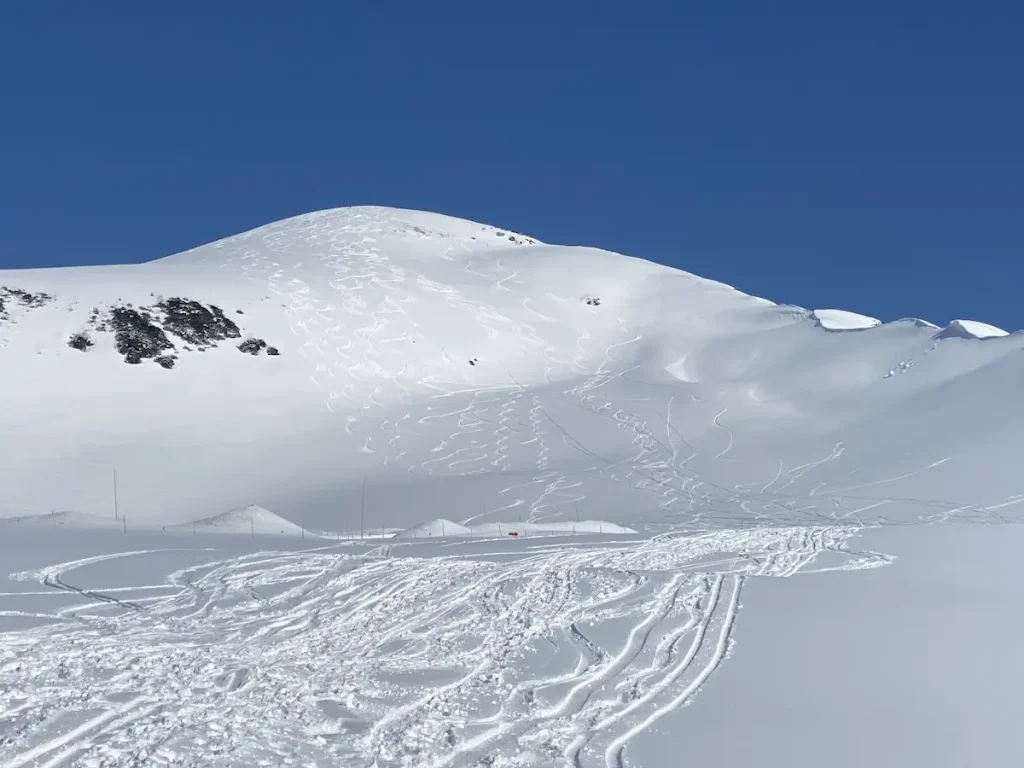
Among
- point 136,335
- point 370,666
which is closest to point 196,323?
point 136,335

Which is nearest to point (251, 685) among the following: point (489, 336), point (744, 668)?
point (744, 668)

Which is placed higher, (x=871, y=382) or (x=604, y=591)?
(x=871, y=382)

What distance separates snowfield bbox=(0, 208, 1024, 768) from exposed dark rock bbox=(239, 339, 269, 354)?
25cm

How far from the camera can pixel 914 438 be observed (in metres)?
35.2

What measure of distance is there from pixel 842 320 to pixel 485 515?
31.2 metres

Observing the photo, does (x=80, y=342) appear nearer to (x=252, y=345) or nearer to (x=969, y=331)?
(x=252, y=345)

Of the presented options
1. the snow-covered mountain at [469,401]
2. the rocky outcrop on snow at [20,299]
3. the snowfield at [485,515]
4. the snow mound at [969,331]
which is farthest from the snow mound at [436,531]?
the snow mound at [969,331]

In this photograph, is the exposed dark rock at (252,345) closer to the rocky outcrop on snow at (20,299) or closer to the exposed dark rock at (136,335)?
the exposed dark rock at (136,335)

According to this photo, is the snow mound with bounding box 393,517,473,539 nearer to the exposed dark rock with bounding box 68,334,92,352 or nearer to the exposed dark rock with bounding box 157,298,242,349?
the exposed dark rock with bounding box 68,334,92,352

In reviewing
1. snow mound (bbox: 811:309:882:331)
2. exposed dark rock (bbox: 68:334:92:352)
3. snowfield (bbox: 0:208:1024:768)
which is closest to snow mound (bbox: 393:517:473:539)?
snowfield (bbox: 0:208:1024:768)

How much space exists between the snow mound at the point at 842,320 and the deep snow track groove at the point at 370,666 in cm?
3833

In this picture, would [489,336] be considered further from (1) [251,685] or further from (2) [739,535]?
(1) [251,685]

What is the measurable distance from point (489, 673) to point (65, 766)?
3850 mm

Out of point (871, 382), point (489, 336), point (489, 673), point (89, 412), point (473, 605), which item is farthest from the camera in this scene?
point (489, 336)
